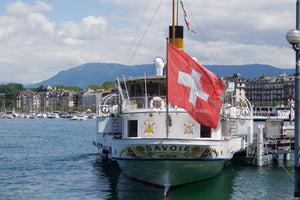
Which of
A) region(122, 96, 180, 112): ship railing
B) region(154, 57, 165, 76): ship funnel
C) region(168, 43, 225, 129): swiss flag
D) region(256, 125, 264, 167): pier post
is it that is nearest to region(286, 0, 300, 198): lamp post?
region(168, 43, 225, 129): swiss flag

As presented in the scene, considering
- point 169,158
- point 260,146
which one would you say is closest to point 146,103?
point 169,158

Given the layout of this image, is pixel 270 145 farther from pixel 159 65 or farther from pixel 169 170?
pixel 169 170

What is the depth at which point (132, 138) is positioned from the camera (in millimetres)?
22500

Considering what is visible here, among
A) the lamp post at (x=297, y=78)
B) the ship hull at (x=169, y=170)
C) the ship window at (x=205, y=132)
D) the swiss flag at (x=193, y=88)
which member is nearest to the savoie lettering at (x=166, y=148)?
the ship hull at (x=169, y=170)

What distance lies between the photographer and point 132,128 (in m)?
23.3

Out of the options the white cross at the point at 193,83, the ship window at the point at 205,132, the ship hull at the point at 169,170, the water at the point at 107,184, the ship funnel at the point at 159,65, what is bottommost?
the water at the point at 107,184

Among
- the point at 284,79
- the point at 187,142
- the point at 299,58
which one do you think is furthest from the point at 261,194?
the point at 284,79

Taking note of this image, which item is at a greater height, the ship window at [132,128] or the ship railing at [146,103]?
the ship railing at [146,103]

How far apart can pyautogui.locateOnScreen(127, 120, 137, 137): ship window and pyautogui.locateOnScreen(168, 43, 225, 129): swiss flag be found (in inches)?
187

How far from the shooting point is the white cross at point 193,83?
19.2m

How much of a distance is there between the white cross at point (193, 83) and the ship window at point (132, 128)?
4.84 m

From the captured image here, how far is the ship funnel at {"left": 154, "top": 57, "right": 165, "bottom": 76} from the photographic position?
Answer: 26391 millimetres

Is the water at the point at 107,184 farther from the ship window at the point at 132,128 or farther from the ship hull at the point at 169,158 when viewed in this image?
the ship window at the point at 132,128

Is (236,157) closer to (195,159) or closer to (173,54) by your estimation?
(195,159)
